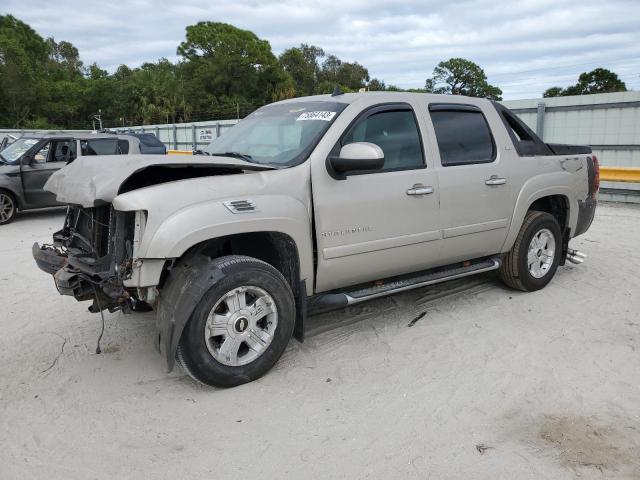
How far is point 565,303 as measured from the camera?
5.19 meters

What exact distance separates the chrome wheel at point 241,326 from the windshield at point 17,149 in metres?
8.90

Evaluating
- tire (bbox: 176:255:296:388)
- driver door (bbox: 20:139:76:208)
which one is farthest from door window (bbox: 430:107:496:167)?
driver door (bbox: 20:139:76:208)

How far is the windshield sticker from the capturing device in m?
4.13

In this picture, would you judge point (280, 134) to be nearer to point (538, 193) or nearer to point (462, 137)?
point (462, 137)

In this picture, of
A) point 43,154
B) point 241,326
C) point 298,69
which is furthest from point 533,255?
point 298,69

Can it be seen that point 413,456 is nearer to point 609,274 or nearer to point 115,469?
point 115,469

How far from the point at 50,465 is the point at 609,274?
18.9 feet

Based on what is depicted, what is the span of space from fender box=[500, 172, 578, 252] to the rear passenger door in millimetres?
105

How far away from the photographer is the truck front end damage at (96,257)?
338cm

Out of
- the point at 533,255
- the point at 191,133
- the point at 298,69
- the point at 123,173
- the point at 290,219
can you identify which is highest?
the point at 298,69

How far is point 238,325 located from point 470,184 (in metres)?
2.39

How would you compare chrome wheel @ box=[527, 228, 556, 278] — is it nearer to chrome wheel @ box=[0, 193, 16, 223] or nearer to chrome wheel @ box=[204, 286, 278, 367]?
chrome wheel @ box=[204, 286, 278, 367]

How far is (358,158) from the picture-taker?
12.3 feet

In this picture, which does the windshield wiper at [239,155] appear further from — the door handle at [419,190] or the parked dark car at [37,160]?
the parked dark car at [37,160]
